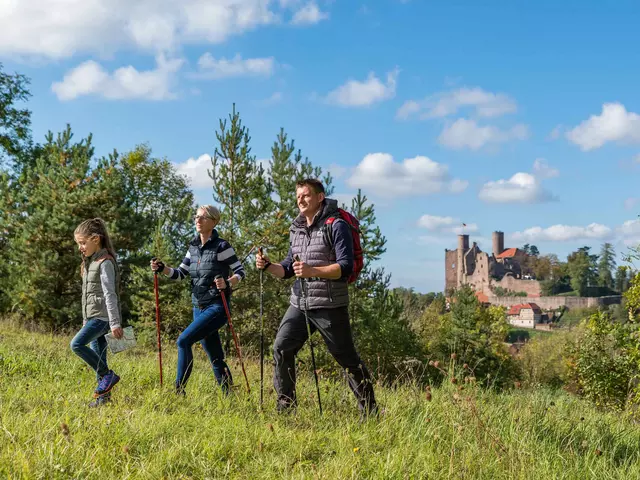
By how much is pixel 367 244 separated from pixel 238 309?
363cm

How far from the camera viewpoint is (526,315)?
94.8 m

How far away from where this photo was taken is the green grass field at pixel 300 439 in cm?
315

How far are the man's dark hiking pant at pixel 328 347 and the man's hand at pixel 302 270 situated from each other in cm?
32

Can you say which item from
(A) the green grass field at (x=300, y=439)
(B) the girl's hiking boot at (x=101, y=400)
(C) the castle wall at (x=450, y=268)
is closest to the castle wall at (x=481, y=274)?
(C) the castle wall at (x=450, y=268)

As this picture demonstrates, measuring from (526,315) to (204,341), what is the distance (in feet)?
316

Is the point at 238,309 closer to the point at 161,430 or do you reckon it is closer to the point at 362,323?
the point at 362,323

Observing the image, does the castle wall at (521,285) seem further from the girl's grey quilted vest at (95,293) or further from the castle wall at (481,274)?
the girl's grey quilted vest at (95,293)

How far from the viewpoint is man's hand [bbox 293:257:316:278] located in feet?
13.3

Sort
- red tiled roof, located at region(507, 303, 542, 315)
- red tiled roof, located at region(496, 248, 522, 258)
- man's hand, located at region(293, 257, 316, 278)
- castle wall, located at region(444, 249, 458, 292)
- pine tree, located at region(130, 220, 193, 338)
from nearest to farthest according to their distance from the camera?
man's hand, located at region(293, 257, 316, 278) < pine tree, located at region(130, 220, 193, 338) < red tiled roof, located at region(507, 303, 542, 315) < castle wall, located at region(444, 249, 458, 292) < red tiled roof, located at region(496, 248, 522, 258)

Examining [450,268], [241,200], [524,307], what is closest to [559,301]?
[524,307]

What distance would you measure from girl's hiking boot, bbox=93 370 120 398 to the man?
1.32 m

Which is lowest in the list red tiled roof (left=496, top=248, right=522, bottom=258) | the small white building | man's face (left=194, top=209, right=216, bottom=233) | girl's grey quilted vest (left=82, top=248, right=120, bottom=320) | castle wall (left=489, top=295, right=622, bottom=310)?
the small white building

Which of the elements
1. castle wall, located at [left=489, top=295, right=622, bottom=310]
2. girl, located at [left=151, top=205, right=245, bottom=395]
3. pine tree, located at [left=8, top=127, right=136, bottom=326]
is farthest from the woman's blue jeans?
castle wall, located at [left=489, top=295, right=622, bottom=310]

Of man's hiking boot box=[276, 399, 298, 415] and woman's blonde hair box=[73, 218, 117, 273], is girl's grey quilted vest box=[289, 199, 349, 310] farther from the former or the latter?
woman's blonde hair box=[73, 218, 117, 273]
